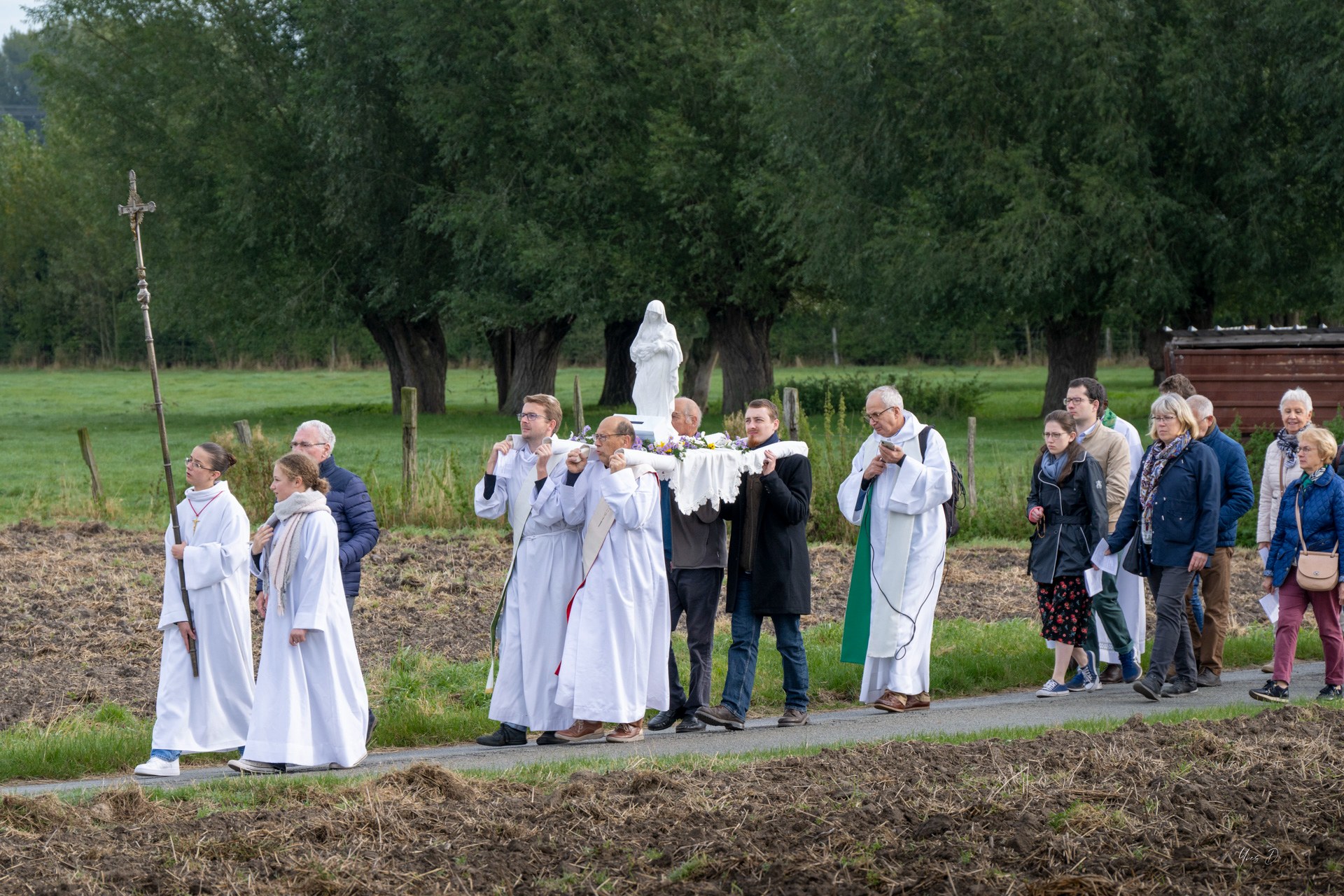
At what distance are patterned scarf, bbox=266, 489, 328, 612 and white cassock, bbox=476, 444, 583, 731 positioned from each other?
110 cm

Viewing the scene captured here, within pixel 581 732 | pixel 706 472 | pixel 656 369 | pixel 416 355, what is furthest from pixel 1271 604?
pixel 416 355

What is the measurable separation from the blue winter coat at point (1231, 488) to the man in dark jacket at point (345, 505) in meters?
5.35

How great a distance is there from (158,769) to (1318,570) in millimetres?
6787

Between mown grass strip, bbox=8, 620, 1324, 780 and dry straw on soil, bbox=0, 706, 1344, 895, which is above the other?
dry straw on soil, bbox=0, 706, 1344, 895

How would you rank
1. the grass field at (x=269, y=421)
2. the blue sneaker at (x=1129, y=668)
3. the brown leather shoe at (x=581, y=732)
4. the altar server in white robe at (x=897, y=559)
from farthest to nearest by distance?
the grass field at (x=269, y=421) → the blue sneaker at (x=1129, y=668) → the altar server in white robe at (x=897, y=559) → the brown leather shoe at (x=581, y=732)

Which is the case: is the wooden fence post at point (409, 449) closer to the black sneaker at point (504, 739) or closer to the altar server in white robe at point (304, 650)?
the black sneaker at point (504, 739)

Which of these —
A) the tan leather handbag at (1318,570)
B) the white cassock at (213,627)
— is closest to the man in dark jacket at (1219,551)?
the tan leather handbag at (1318,570)

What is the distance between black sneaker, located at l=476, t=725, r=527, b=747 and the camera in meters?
9.04

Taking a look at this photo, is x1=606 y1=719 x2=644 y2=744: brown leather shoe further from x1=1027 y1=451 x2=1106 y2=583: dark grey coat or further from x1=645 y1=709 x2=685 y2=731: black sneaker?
x1=1027 y1=451 x2=1106 y2=583: dark grey coat

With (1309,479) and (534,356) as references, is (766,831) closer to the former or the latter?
(1309,479)

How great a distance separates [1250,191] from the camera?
29797mm

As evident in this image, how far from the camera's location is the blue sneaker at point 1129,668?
10.6m

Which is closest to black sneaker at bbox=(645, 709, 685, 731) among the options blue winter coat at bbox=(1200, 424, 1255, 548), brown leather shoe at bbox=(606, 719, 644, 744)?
brown leather shoe at bbox=(606, 719, 644, 744)

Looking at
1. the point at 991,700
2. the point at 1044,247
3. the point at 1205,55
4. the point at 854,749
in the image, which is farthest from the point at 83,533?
the point at 1205,55
